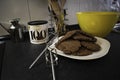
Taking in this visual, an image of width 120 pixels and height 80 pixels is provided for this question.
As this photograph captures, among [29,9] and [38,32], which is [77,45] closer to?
[38,32]

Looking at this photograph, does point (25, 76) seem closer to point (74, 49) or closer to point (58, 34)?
point (74, 49)

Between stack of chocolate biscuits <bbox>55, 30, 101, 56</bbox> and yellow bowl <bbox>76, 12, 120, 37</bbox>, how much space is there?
0.45 feet

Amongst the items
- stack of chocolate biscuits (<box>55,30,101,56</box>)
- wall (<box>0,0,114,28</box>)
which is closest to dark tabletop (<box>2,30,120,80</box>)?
stack of chocolate biscuits (<box>55,30,101,56</box>)

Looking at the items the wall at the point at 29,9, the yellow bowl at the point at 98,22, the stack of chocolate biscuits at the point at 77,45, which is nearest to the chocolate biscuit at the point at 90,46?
the stack of chocolate biscuits at the point at 77,45

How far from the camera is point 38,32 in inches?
31.2

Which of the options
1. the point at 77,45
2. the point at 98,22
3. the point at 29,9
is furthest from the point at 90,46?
the point at 29,9

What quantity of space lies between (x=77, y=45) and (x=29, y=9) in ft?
1.56

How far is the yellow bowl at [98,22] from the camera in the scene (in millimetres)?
798

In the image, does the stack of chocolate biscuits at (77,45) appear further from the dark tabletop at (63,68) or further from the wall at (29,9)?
the wall at (29,9)

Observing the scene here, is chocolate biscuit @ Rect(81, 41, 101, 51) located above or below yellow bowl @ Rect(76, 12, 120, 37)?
below

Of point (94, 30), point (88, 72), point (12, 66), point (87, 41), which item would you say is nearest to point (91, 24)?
point (94, 30)

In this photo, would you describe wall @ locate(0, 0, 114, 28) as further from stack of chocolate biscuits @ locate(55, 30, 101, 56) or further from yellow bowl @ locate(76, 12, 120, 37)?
stack of chocolate biscuits @ locate(55, 30, 101, 56)

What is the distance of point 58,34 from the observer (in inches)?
35.5

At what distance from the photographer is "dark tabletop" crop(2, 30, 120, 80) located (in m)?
0.53
